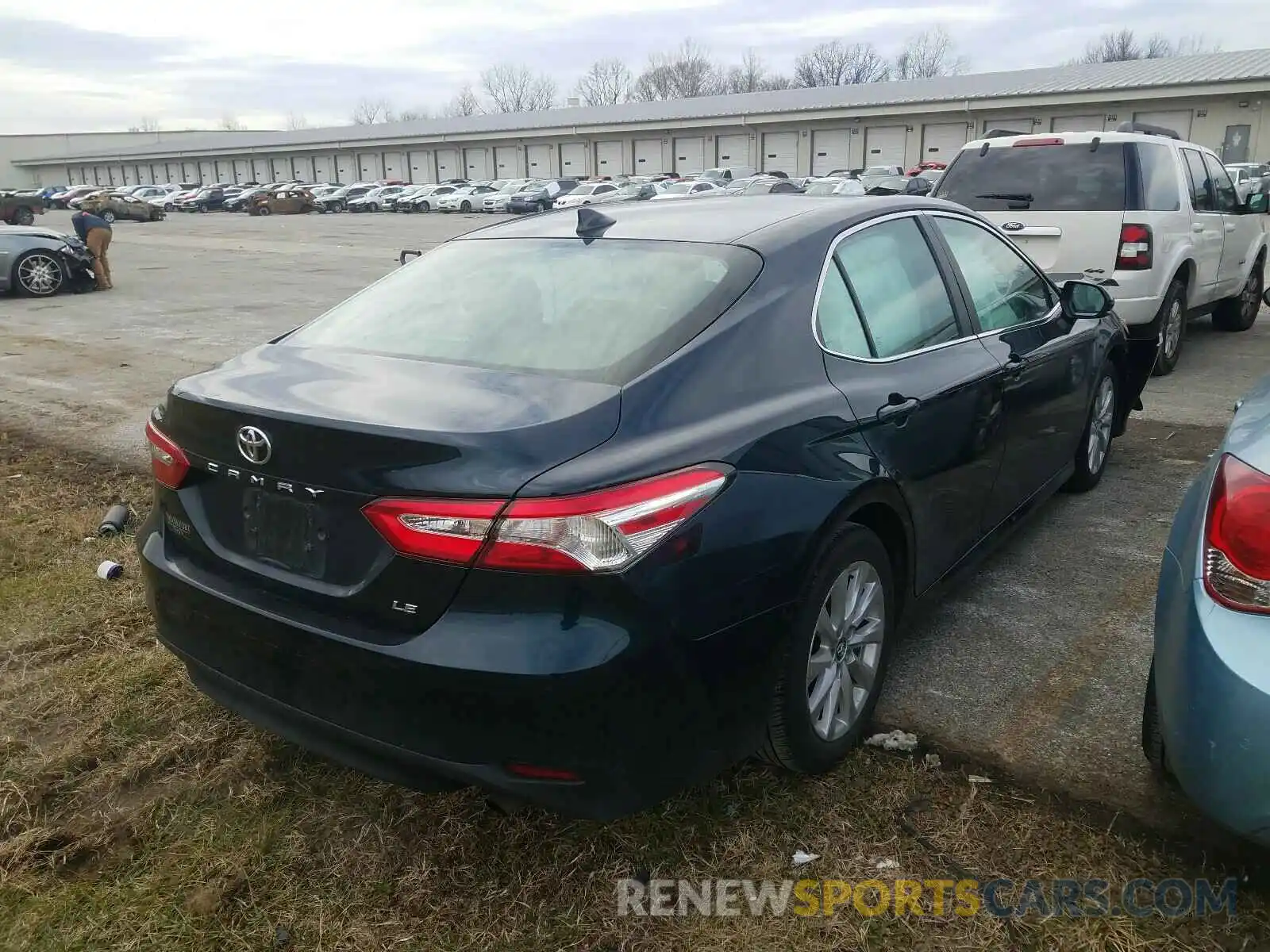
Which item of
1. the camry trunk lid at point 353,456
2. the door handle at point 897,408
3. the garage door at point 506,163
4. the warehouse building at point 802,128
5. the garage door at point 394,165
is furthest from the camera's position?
the garage door at point 394,165

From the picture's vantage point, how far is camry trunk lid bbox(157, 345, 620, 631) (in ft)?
7.10

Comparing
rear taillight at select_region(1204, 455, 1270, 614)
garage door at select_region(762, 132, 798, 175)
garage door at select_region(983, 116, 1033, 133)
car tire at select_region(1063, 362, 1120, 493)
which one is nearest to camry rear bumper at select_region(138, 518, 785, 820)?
rear taillight at select_region(1204, 455, 1270, 614)

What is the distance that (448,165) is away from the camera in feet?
231

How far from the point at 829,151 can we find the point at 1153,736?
Result: 5448 cm

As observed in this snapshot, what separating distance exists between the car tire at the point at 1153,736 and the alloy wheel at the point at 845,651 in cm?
74

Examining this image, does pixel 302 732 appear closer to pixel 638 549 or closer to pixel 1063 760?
pixel 638 549

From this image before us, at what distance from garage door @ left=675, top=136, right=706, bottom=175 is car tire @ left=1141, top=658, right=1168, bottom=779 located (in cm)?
5758

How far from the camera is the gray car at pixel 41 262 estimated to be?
51.6 ft

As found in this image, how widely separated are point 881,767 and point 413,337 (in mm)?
1900

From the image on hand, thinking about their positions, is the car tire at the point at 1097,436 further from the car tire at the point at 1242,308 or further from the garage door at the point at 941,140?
the garage door at the point at 941,140

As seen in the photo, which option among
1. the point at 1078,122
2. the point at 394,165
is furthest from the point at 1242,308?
the point at 394,165

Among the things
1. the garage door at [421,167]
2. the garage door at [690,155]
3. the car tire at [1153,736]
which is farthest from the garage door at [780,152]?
the car tire at [1153,736]

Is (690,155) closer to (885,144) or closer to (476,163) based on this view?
(885,144)

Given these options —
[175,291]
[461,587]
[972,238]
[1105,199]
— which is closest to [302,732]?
[461,587]
